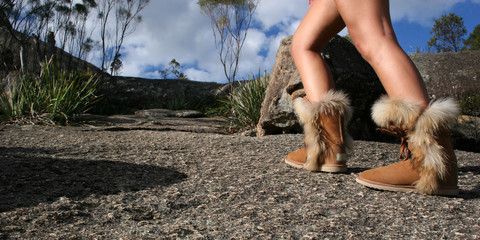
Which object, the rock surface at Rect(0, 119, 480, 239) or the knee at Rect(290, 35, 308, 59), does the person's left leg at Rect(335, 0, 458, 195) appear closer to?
the rock surface at Rect(0, 119, 480, 239)

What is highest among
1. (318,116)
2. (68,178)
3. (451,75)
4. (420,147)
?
(451,75)

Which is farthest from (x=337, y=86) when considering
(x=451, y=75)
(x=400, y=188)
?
(x=451, y=75)

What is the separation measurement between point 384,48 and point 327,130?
539mm

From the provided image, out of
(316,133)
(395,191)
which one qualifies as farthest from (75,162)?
(395,191)

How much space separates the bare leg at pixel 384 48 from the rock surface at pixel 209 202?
484mm

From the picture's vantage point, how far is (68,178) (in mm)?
1844

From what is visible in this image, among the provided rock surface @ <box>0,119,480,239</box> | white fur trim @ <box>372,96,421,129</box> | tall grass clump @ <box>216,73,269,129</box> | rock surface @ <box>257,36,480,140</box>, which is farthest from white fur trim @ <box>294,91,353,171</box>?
tall grass clump @ <box>216,73,269,129</box>

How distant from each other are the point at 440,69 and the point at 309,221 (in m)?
7.05

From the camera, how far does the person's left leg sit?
4.84 ft

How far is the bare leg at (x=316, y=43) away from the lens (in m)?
1.81

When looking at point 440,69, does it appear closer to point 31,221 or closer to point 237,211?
point 237,211

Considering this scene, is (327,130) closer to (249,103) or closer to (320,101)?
(320,101)

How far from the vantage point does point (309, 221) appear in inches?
48.8

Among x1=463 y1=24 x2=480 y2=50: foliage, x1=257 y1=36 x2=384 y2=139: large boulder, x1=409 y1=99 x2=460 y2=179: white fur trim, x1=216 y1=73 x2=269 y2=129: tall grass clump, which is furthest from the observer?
x1=463 y1=24 x2=480 y2=50: foliage
